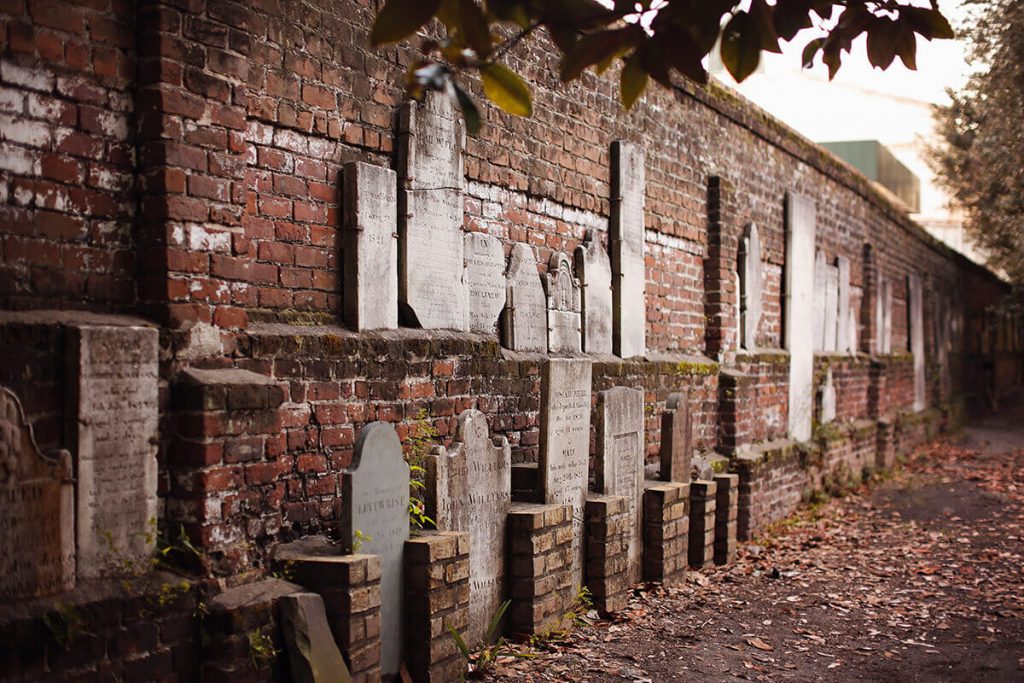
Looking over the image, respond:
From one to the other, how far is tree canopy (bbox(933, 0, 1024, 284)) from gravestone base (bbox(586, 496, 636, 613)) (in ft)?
31.0

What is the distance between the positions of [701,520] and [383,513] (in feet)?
12.8

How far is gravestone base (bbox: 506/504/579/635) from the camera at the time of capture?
542 centimetres

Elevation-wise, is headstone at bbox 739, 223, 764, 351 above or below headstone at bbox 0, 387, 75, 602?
above

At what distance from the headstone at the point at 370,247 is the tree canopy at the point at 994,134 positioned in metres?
10.2

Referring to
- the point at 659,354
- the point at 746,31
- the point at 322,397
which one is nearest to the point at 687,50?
the point at 746,31

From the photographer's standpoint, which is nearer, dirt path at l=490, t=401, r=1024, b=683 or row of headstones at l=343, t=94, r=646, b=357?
row of headstones at l=343, t=94, r=646, b=357

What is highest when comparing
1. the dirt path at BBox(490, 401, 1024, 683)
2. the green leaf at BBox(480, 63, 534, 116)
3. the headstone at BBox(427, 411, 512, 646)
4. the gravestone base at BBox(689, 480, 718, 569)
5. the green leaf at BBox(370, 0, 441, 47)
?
the green leaf at BBox(370, 0, 441, 47)

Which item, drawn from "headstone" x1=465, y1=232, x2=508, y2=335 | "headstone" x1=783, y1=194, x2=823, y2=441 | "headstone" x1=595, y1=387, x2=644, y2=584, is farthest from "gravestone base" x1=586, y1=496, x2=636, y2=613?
"headstone" x1=783, y1=194, x2=823, y2=441

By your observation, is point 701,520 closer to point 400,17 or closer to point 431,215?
point 431,215

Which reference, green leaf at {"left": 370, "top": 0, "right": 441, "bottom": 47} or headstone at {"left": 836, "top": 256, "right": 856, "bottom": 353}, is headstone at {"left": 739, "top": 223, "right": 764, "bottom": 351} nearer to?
headstone at {"left": 836, "top": 256, "right": 856, "bottom": 353}

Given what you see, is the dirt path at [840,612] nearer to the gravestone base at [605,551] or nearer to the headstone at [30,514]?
the gravestone base at [605,551]

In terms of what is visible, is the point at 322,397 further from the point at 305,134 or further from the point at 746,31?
the point at 746,31

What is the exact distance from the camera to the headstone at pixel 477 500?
4883 millimetres

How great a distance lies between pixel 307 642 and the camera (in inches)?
152
